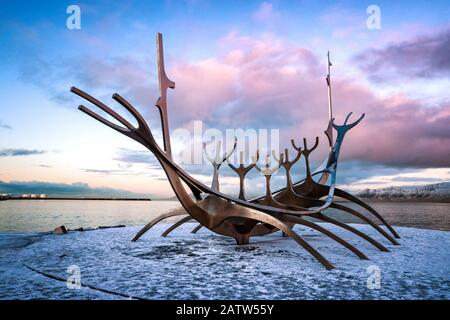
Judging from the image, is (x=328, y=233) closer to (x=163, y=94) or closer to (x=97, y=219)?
(x=163, y=94)

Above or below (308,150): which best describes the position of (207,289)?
below

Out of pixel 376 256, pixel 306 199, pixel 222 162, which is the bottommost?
pixel 376 256

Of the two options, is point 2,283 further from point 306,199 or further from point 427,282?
point 306,199

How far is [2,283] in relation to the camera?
6.09 m

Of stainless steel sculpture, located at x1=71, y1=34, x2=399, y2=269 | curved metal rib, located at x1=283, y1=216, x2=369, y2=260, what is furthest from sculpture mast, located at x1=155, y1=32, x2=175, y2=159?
curved metal rib, located at x1=283, y1=216, x2=369, y2=260

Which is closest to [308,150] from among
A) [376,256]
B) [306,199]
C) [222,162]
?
[306,199]

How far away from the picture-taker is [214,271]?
23.4ft

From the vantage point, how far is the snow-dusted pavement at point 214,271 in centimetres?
559

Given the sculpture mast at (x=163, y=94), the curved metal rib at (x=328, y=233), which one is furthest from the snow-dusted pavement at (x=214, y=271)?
the sculpture mast at (x=163, y=94)

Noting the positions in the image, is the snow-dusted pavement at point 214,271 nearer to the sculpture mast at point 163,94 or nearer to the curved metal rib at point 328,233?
the curved metal rib at point 328,233

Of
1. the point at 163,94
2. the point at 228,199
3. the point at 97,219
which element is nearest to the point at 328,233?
the point at 228,199

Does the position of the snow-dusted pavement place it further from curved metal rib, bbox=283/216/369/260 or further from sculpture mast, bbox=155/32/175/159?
sculpture mast, bbox=155/32/175/159
